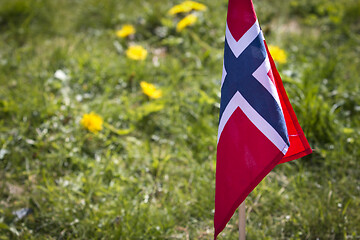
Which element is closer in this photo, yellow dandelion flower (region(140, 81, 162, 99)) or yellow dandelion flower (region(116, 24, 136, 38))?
yellow dandelion flower (region(140, 81, 162, 99))

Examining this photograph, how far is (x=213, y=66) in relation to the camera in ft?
10.4

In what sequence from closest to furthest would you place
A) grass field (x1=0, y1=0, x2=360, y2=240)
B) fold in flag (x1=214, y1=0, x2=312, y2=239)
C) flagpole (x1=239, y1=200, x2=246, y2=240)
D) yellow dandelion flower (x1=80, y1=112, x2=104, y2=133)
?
fold in flag (x1=214, y1=0, x2=312, y2=239), flagpole (x1=239, y1=200, x2=246, y2=240), grass field (x1=0, y1=0, x2=360, y2=240), yellow dandelion flower (x1=80, y1=112, x2=104, y2=133)

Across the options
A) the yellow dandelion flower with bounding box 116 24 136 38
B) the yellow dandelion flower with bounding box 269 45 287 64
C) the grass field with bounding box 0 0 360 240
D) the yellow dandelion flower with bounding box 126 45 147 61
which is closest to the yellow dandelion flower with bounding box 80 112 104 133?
the grass field with bounding box 0 0 360 240

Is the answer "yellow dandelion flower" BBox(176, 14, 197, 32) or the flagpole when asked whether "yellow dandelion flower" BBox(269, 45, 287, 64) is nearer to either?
"yellow dandelion flower" BBox(176, 14, 197, 32)

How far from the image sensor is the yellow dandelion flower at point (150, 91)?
284 centimetres

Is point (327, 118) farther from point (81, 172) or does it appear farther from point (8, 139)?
point (8, 139)

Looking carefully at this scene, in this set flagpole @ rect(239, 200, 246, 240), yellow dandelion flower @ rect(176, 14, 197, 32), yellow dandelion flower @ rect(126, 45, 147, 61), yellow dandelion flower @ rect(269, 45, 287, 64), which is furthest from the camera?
yellow dandelion flower @ rect(176, 14, 197, 32)

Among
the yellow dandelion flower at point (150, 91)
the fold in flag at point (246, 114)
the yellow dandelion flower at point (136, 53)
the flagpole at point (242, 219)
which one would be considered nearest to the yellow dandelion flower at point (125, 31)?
the yellow dandelion flower at point (136, 53)

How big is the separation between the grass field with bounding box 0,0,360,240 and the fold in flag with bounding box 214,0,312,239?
63 cm

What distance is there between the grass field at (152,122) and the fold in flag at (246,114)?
2.08ft

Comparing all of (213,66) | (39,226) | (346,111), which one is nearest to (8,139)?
(39,226)

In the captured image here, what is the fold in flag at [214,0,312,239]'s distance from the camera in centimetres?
134

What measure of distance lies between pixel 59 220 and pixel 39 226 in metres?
0.11

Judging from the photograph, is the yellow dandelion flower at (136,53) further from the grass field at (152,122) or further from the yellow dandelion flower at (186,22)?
the yellow dandelion flower at (186,22)
